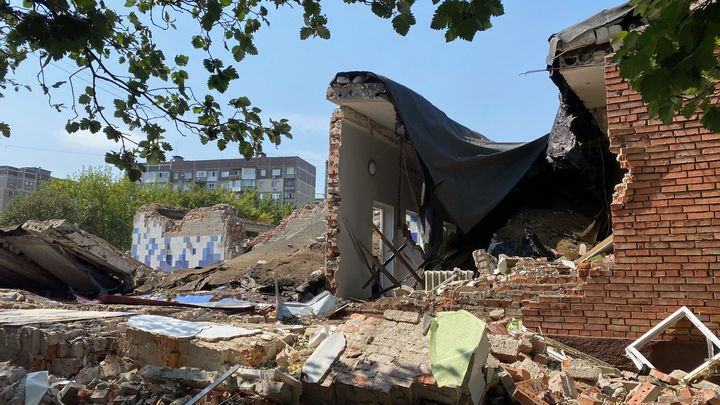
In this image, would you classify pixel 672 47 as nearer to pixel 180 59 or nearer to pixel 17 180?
pixel 180 59

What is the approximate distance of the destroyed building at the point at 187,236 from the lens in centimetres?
2297

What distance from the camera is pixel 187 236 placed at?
24203 mm

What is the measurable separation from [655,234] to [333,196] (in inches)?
208

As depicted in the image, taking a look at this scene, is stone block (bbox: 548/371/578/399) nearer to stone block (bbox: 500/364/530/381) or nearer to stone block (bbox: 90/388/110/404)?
stone block (bbox: 500/364/530/381)

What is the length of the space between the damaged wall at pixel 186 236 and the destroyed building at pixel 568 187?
12.1 m

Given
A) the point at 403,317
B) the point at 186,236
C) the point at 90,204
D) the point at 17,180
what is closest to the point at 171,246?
the point at 186,236

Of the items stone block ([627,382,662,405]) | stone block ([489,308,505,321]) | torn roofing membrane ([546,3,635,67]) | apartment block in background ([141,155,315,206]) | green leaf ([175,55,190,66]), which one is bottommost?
stone block ([627,382,662,405])

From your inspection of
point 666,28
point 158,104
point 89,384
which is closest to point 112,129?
point 158,104

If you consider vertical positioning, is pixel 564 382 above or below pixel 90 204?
below

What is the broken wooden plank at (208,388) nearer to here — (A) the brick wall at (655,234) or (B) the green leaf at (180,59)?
(B) the green leaf at (180,59)

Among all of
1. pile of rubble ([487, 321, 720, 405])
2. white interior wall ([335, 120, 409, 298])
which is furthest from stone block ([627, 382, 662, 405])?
white interior wall ([335, 120, 409, 298])

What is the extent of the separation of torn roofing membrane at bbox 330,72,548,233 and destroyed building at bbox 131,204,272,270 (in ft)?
48.9

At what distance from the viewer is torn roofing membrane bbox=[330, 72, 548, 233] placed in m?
8.86

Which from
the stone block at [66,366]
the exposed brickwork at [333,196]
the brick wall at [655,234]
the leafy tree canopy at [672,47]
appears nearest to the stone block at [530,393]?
the brick wall at [655,234]
